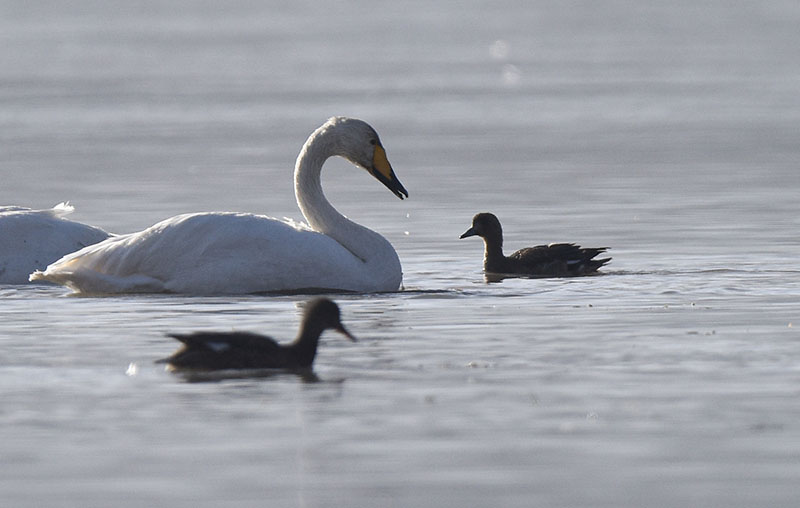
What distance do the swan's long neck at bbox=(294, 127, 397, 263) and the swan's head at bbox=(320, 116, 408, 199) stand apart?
0.14ft

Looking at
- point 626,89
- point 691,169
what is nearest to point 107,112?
point 626,89

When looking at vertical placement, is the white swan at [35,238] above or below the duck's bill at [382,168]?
below

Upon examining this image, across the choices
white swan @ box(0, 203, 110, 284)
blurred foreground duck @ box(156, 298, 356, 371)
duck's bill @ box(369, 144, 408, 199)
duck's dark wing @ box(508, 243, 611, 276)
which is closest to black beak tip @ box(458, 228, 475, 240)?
duck's dark wing @ box(508, 243, 611, 276)

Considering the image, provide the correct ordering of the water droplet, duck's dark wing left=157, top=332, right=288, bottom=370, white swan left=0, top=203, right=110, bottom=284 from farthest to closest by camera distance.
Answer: the water droplet → white swan left=0, top=203, right=110, bottom=284 → duck's dark wing left=157, top=332, right=288, bottom=370

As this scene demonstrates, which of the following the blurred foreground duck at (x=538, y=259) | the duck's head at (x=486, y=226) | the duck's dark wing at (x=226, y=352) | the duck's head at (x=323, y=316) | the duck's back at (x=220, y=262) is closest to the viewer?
the duck's dark wing at (x=226, y=352)

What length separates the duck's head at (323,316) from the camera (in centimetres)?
914

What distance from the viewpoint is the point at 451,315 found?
1111cm

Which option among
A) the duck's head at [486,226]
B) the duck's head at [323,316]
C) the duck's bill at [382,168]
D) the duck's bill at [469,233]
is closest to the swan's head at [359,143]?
the duck's bill at [382,168]

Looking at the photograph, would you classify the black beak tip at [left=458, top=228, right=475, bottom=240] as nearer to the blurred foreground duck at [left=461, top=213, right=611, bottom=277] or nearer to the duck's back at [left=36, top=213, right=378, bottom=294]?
the blurred foreground duck at [left=461, top=213, right=611, bottom=277]

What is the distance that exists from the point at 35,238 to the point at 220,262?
6.44 ft

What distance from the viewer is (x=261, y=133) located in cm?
2738

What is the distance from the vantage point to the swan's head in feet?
44.2

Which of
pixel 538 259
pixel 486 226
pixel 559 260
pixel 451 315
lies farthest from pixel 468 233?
pixel 451 315

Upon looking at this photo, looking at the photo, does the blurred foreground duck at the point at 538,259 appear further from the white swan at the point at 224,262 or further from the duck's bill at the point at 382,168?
the white swan at the point at 224,262
